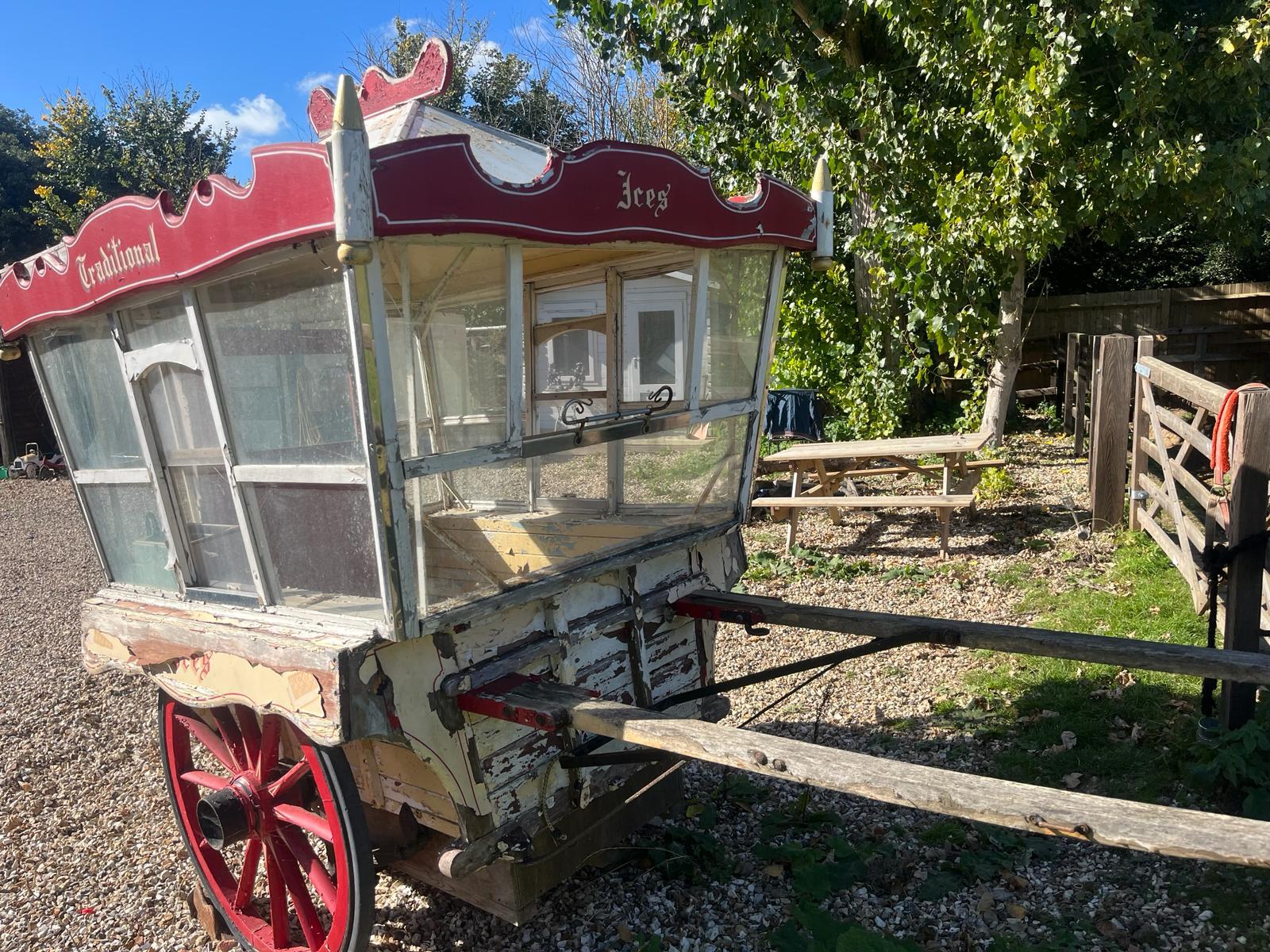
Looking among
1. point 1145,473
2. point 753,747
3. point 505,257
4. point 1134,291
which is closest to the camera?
point 753,747

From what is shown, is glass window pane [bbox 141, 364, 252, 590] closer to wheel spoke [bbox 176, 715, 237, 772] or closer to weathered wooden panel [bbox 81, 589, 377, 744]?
weathered wooden panel [bbox 81, 589, 377, 744]

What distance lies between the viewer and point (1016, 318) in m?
8.95

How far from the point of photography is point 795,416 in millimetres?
10508

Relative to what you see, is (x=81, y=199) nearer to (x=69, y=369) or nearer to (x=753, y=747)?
(x=69, y=369)

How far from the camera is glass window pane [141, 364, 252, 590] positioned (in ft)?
8.69

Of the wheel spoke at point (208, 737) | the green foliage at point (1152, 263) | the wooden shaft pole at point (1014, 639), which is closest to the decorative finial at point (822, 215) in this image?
the wooden shaft pole at point (1014, 639)

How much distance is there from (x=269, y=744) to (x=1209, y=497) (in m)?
4.13

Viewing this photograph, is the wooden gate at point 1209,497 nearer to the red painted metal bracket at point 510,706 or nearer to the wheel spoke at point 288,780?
the red painted metal bracket at point 510,706

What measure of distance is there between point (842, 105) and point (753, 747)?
8.48m

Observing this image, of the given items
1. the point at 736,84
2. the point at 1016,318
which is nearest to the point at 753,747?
the point at 1016,318

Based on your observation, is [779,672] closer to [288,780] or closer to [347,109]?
[288,780]

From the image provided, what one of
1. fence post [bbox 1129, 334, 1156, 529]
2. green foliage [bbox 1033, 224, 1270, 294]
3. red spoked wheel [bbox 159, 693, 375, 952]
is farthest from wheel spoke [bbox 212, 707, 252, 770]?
green foliage [bbox 1033, 224, 1270, 294]

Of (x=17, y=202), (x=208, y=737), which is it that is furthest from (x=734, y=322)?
(x=17, y=202)

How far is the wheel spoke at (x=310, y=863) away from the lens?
2.80 metres
